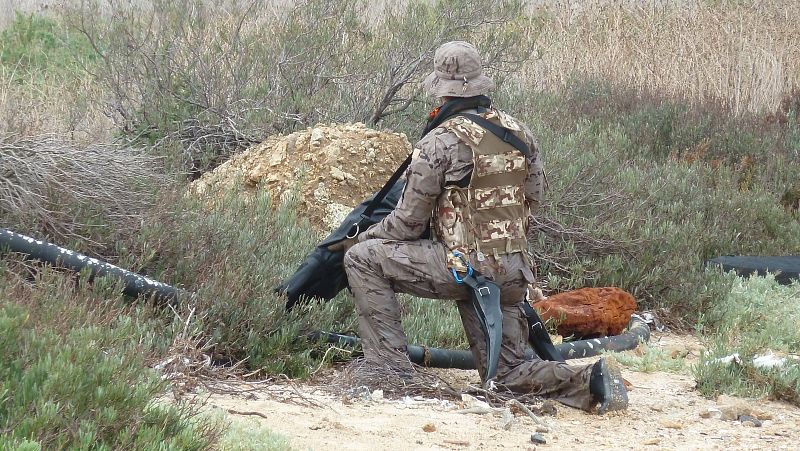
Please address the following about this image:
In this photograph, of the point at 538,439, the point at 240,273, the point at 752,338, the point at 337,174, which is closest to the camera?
the point at 538,439

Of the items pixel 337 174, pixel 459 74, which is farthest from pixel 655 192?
pixel 459 74

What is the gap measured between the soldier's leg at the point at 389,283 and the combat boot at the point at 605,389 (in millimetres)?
785

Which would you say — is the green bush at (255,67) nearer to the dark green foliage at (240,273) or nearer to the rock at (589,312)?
the dark green foliage at (240,273)

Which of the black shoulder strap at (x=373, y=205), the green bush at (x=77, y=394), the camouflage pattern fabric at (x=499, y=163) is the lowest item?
the green bush at (x=77, y=394)

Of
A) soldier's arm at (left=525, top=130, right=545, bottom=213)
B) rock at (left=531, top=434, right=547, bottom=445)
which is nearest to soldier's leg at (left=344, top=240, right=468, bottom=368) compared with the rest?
soldier's arm at (left=525, top=130, right=545, bottom=213)

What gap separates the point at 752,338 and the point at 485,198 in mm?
2890

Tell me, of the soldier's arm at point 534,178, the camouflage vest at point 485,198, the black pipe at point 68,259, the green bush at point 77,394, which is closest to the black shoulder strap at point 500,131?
the camouflage vest at point 485,198

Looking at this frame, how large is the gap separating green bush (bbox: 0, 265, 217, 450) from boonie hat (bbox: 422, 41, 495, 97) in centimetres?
215

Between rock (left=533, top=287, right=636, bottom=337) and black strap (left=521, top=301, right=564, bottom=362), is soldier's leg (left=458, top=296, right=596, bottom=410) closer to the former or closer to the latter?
black strap (left=521, top=301, right=564, bottom=362)

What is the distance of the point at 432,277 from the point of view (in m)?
5.29

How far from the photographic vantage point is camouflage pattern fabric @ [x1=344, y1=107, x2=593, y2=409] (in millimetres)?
5168

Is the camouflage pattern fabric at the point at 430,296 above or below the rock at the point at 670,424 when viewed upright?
above

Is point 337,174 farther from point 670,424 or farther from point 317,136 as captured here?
point 670,424

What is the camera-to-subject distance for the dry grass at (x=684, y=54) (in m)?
13.9
